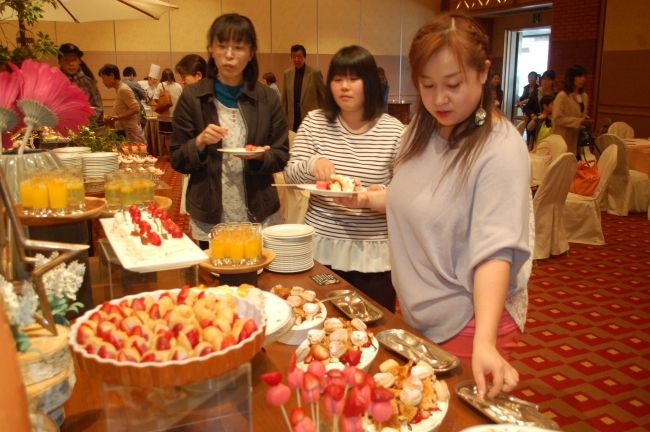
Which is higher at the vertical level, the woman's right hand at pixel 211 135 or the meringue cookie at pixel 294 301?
the woman's right hand at pixel 211 135

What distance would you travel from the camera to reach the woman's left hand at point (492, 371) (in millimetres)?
1119

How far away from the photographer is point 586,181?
5.43m

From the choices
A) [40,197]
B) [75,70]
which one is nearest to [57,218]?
[40,197]

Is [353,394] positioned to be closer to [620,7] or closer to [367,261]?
[367,261]

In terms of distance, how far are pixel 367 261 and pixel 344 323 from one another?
89cm

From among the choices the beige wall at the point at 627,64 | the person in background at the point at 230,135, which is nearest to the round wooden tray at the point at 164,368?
the person in background at the point at 230,135

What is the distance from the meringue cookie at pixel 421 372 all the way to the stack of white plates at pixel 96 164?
2363 mm

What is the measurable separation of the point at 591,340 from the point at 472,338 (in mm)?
2421

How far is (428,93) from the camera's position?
1.32 meters

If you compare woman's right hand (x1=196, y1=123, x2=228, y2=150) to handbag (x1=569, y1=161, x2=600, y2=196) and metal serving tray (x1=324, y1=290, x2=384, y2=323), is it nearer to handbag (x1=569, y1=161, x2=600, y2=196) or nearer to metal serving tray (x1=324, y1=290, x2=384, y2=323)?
metal serving tray (x1=324, y1=290, x2=384, y2=323)

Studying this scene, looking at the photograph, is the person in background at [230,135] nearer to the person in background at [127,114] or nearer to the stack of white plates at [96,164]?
the stack of white plates at [96,164]

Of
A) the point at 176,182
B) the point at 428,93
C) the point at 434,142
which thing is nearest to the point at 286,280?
the point at 434,142

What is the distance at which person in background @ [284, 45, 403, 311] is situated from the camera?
224 cm

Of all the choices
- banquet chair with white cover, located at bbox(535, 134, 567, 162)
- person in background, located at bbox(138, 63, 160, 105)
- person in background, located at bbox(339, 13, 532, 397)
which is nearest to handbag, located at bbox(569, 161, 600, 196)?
banquet chair with white cover, located at bbox(535, 134, 567, 162)
